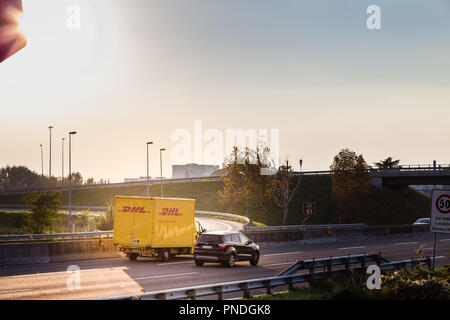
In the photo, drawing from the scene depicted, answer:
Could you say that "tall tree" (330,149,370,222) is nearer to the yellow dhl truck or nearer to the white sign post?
the yellow dhl truck

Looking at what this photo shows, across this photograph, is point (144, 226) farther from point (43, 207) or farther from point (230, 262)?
point (43, 207)

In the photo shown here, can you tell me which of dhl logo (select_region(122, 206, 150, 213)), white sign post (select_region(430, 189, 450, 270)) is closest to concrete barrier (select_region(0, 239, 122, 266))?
dhl logo (select_region(122, 206, 150, 213))

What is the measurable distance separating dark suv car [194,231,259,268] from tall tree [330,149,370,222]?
2260 inches

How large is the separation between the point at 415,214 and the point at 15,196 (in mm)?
88502

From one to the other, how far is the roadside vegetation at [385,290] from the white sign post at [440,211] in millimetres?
1787

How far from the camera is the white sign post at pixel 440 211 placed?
15070 mm

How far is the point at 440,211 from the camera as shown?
15227mm

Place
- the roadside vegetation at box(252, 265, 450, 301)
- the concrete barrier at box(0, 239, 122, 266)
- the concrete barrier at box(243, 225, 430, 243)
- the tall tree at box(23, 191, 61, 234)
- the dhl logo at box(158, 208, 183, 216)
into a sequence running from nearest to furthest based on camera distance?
the roadside vegetation at box(252, 265, 450, 301), the concrete barrier at box(0, 239, 122, 266), the dhl logo at box(158, 208, 183, 216), the concrete barrier at box(243, 225, 430, 243), the tall tree at box(23, 191, 61, 234)

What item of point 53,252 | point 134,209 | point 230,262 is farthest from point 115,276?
point 53,252

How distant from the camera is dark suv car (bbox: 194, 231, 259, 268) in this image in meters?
22.5

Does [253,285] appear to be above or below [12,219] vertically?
above

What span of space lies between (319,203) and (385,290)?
248ft

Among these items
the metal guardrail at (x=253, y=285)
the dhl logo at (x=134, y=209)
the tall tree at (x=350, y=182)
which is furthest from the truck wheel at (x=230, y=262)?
the tall tree at (x=350, y=182)

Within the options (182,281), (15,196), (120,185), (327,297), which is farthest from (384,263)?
(15,196)
